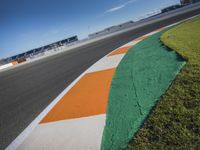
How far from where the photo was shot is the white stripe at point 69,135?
3.04 m

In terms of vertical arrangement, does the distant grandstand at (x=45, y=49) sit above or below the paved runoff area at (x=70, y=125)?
above

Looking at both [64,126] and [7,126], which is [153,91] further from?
[7,126]

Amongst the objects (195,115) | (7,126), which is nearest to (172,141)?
(195,115)

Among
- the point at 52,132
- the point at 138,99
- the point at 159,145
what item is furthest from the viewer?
the point at 138,99

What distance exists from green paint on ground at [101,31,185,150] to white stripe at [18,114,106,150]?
→ 0.16 meters

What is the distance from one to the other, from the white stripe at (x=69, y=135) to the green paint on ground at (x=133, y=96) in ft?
0.53

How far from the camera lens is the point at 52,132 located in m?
3.65

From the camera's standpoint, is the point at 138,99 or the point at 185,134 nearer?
the point at 185,134

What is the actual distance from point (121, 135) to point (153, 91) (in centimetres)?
153

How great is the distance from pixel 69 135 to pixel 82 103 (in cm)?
133

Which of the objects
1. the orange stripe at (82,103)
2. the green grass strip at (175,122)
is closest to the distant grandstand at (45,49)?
the orange stripe at (82,103)

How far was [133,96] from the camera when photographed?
4.25 metres

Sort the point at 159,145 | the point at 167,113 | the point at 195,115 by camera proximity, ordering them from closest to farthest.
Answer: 1. the point at 159,145
2. the point at 195,115
3. the point at 167,113

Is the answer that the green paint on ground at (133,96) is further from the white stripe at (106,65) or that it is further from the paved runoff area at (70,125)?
the white stripe at (106,65)
